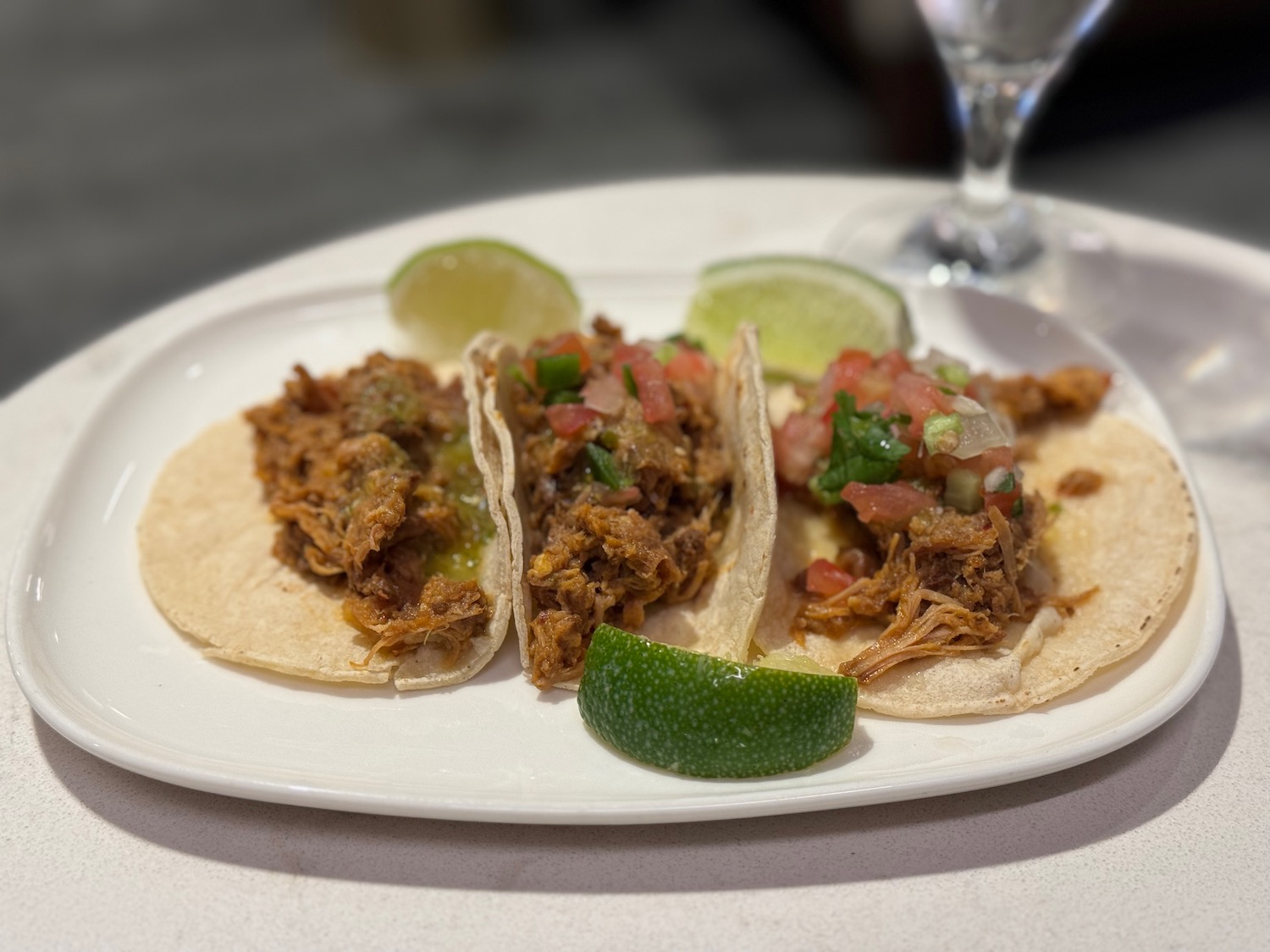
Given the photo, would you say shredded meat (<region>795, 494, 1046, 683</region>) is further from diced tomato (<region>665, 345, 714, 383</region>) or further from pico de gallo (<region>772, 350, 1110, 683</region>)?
diced tomato (<region>665, 345, 714, 383</region>)

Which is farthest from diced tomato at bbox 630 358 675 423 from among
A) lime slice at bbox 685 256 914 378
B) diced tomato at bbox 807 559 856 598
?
lime slice at bbox 685 256 914 378

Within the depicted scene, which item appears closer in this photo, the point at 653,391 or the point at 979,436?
the point at 979,436

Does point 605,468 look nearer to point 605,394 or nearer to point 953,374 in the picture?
point 605,394

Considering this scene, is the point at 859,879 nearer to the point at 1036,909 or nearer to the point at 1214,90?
the point at 1036,909

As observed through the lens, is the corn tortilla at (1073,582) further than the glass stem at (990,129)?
No

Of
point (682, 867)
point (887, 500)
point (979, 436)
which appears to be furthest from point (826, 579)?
point (682, 867)

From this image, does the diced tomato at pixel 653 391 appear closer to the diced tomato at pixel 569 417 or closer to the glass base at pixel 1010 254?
the diced tomato at pixel 569 417

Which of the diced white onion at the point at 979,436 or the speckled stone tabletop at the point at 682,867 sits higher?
the diced white onion at the point at 979,436

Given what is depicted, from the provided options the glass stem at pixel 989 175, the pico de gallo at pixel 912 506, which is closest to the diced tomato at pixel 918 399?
the pico de gallo at pixel 912 506
